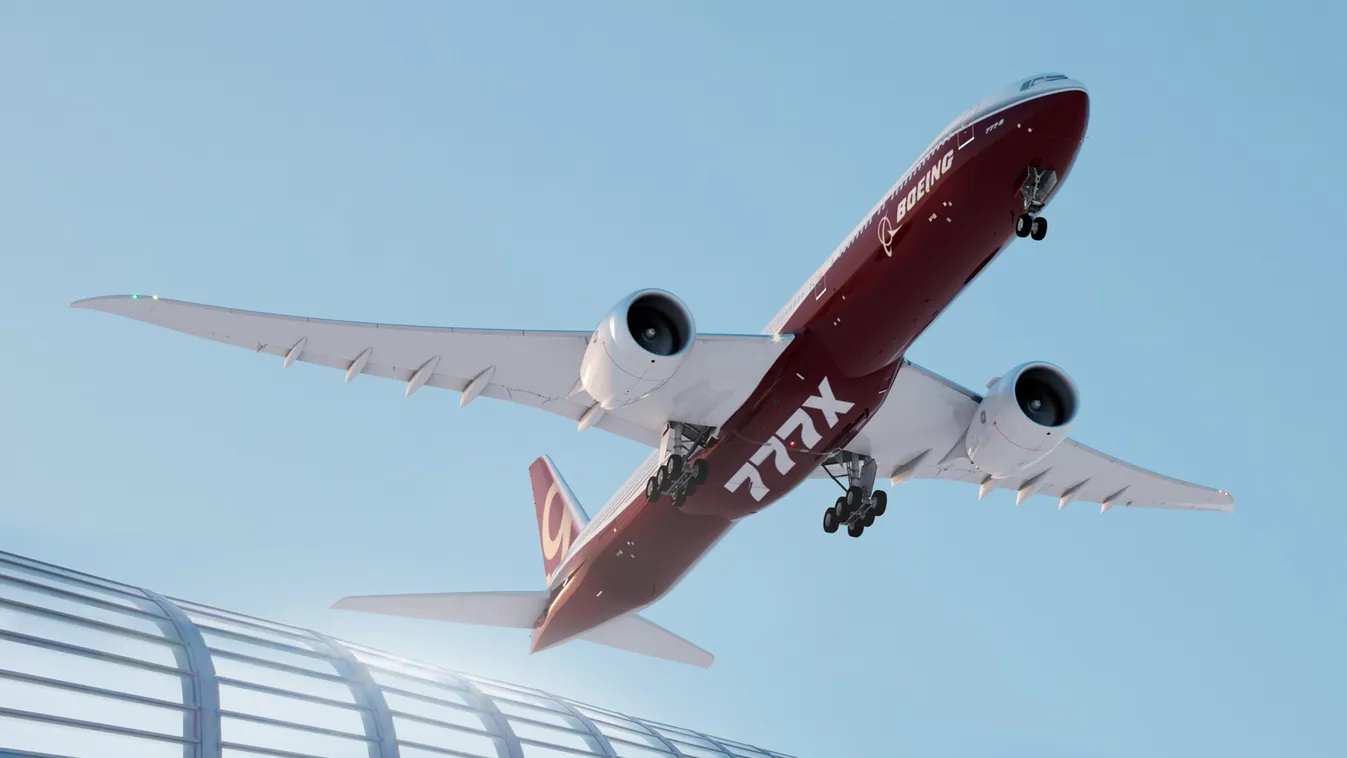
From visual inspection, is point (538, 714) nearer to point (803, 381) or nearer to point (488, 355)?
point (488, 355)

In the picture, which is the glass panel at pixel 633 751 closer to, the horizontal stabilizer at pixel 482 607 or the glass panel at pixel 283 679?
the horizontal stabilizer at pixel 482 607

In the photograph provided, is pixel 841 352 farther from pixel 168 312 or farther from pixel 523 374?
pixel 168 312

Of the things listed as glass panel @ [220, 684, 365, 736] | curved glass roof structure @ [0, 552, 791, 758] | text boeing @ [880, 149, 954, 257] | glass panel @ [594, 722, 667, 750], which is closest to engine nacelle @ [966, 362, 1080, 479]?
text boeing @ [880, 149, 954, 257]

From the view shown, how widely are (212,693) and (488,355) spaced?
7.38 meters

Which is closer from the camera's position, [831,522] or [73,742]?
[73,742]

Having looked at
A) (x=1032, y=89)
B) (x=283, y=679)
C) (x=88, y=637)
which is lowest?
(x=88, y=637)

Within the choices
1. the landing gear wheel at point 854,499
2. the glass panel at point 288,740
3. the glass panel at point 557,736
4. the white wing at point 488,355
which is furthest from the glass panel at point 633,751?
the white wing at point 488,355

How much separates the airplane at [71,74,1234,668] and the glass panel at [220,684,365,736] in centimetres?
529

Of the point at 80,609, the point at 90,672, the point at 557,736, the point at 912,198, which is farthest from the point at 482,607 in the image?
the point at 912,198

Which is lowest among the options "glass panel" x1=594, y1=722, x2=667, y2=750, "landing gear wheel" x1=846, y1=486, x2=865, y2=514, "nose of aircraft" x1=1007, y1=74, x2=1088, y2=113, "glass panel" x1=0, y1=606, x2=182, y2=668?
"glass panel" x1=0, y1=606, x2=182, y2=668

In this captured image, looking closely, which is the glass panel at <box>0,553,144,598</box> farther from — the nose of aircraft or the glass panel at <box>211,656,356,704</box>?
the nose of aircraft

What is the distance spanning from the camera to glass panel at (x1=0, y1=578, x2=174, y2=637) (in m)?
18.7

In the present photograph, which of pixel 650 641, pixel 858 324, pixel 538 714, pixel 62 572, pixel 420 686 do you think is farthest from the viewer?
pixel 650 641

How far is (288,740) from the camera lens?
742 inches
